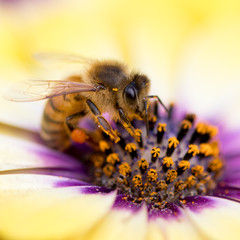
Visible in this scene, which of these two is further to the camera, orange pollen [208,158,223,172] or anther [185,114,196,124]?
anther [185,114,196,124]

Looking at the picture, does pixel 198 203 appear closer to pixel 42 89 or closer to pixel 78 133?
pixel 78 133

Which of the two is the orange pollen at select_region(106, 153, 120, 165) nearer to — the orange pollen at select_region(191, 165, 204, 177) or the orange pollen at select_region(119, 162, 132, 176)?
the orange pollen at select_region(119, 162, 132, 176)

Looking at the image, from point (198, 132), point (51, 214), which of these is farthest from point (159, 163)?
point (51, 214)

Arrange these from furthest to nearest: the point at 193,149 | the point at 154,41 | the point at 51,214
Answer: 1. the point at 154,41
2. the point at 193,149
3. the point at 51,214

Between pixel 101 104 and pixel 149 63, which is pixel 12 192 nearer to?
pixel 101 104

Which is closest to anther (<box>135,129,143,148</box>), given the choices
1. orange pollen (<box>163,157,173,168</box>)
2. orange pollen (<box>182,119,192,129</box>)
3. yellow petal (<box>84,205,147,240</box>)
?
orange pollen (<box>163,157,173,168</box>)

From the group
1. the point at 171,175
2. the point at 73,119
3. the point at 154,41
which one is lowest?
the point at 171,175

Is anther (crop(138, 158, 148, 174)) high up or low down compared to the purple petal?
up

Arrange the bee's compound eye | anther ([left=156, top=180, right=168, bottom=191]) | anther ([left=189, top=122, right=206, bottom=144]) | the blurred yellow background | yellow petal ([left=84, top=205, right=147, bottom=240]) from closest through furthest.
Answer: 1. yellow petal ([left=84, top=205, right=147, bottom=240])
2. the bee's compound eye
3. anther ([left=156, top=180, right=168, bottom=191])
4. anther ([left=189, top=122, right=206, bottom=144])
5. the blurred yellow background
